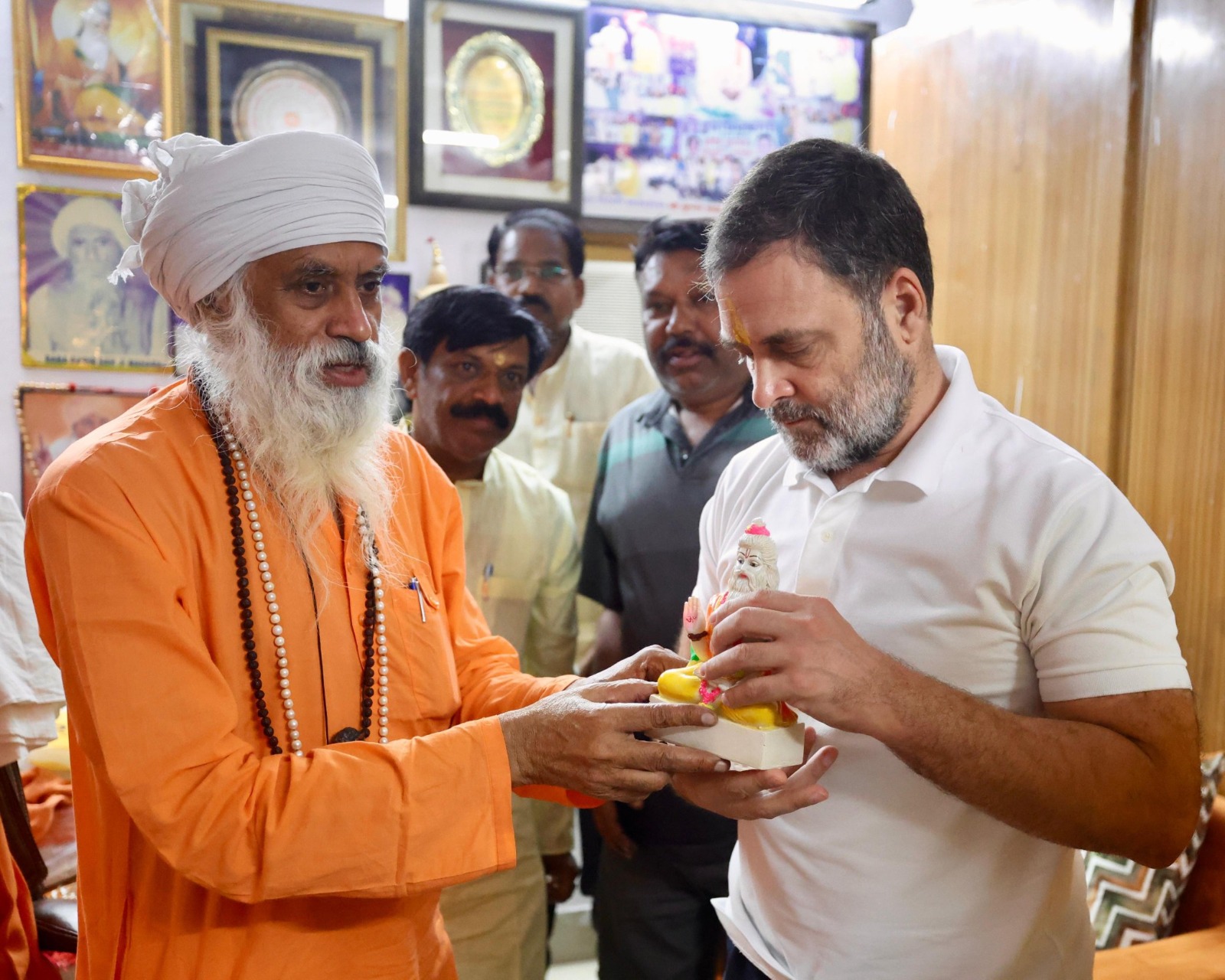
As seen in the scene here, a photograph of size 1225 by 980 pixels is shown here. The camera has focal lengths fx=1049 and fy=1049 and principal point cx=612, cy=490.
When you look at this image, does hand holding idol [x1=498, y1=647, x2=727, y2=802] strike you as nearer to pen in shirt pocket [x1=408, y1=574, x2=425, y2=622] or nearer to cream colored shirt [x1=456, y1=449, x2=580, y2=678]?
pen in shirt pocket [x1=408, y1=574, x2=425, y2=622]

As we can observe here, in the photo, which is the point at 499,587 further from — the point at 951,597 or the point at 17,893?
the point at 951,597

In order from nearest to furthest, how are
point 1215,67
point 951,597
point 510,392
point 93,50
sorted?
point 951,597, point 1215,67, point 510,392, point 93,50

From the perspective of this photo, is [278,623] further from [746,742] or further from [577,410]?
[577,410]

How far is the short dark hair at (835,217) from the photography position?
1.54 m

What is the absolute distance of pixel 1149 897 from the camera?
2.72 m

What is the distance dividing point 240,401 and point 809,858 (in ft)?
3.68

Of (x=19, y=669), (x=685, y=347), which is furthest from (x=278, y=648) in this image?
(x=685, y=347)

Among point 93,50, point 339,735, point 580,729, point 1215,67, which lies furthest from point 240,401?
point 93,50

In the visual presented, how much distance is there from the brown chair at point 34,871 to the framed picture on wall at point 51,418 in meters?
1.71

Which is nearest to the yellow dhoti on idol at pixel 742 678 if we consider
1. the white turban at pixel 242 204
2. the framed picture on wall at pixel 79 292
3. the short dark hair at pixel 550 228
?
the white turban at pixel 242 204

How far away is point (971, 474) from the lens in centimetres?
152

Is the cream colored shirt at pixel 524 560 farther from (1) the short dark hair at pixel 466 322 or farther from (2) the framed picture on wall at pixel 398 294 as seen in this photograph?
(2) the framed picture on wall at pixel 398 294

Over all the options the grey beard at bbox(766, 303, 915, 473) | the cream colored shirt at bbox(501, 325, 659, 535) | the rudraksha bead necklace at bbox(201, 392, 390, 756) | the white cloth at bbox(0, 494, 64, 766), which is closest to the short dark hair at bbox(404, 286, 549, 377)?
the cream colored shirt at bbox(501, 325, 659, 535)

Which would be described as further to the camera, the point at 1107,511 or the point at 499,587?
the point at 499,587
